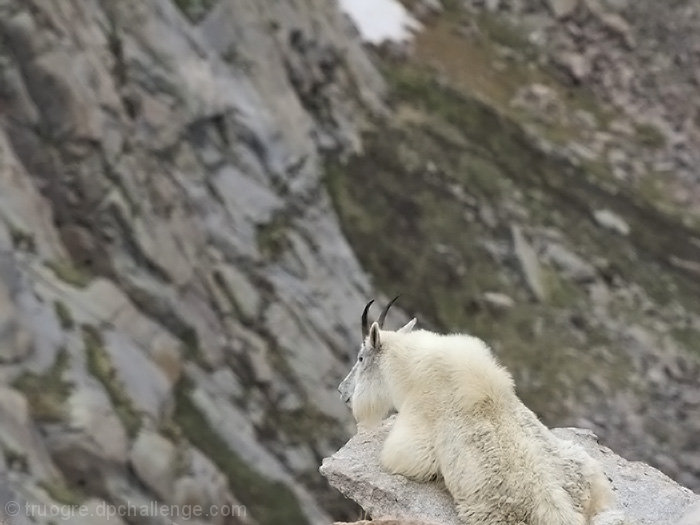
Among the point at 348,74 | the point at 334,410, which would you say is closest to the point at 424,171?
the point at 348,74

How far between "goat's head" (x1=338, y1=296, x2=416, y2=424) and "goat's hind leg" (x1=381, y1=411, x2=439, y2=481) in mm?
878

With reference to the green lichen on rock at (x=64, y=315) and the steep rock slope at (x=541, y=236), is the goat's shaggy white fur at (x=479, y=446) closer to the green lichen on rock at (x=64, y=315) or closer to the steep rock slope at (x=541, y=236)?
the green lichen on rock at (x=64, y=315)

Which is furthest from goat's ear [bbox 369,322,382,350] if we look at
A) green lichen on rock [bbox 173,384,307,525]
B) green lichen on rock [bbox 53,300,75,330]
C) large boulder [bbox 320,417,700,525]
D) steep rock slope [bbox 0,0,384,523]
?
green lichen on rock [bbox 173,384,307,525]

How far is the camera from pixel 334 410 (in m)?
22.7

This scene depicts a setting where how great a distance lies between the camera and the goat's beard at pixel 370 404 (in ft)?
30.8

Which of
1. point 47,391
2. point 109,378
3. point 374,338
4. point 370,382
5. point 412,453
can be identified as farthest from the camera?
point 109,378

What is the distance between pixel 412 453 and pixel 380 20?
3196cm

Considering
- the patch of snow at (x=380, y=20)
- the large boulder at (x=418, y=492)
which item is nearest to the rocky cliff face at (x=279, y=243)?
the patch of snow at (x=380, y=20)

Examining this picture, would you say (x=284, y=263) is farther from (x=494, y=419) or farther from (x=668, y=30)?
(x=668, y=30)

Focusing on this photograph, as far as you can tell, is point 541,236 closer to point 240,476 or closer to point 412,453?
point 240,476

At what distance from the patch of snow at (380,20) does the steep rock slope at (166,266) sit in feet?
25.9

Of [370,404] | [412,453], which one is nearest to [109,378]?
[370,404]

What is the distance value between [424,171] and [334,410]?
10.6m

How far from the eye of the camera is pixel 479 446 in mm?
7941
